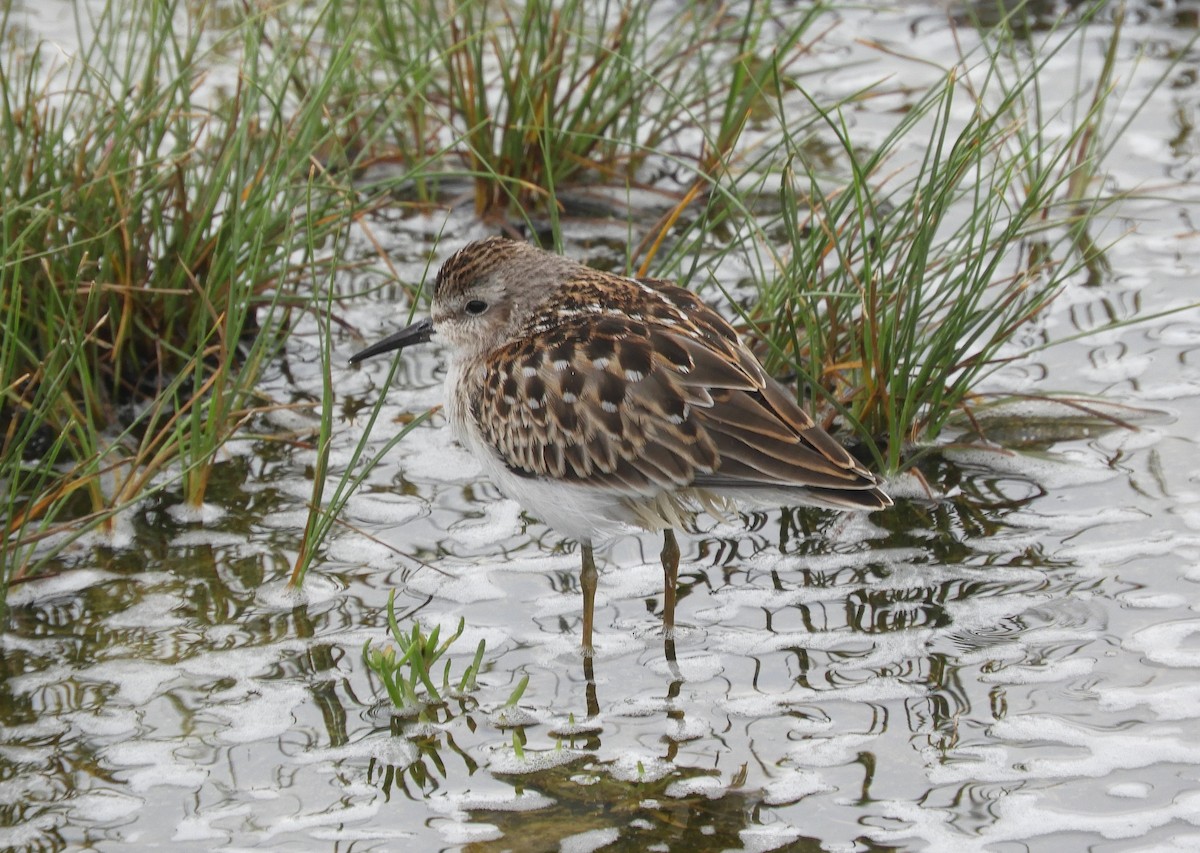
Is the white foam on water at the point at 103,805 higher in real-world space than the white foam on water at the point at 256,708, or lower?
lower

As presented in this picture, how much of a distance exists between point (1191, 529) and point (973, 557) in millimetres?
823

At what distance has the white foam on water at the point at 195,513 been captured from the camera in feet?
20.8

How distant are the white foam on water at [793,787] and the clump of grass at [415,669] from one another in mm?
994

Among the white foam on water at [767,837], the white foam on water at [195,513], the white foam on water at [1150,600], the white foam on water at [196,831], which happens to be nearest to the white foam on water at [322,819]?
the white foam on water at [196,831]

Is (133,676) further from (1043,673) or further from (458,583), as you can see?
(1043,673)

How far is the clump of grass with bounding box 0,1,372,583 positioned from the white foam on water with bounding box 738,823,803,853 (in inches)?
101

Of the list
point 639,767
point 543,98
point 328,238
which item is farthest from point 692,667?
point 328,238

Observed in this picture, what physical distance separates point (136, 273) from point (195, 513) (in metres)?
1.09

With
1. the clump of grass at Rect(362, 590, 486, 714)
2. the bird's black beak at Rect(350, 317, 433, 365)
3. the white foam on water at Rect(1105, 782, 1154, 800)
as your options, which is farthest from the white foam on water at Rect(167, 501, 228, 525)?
the white foam on water at Rect(1105, 782, 1154, 800)

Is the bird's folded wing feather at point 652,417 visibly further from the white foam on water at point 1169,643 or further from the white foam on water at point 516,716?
the white foam on water at point 1169,643

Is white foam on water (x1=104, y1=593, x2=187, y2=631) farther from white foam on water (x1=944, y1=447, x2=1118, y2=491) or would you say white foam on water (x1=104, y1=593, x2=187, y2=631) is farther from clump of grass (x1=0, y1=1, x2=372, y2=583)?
white foam on water (x1=944, y1=447, x2=1118, y2=491)

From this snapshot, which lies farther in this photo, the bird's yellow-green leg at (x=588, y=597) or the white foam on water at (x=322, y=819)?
the bird's yellow-green leg at (x=588, y=597)

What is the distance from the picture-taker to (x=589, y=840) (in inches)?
184

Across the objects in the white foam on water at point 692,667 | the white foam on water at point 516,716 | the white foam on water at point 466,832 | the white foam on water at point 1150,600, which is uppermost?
the white foam on water at point 1150,600
